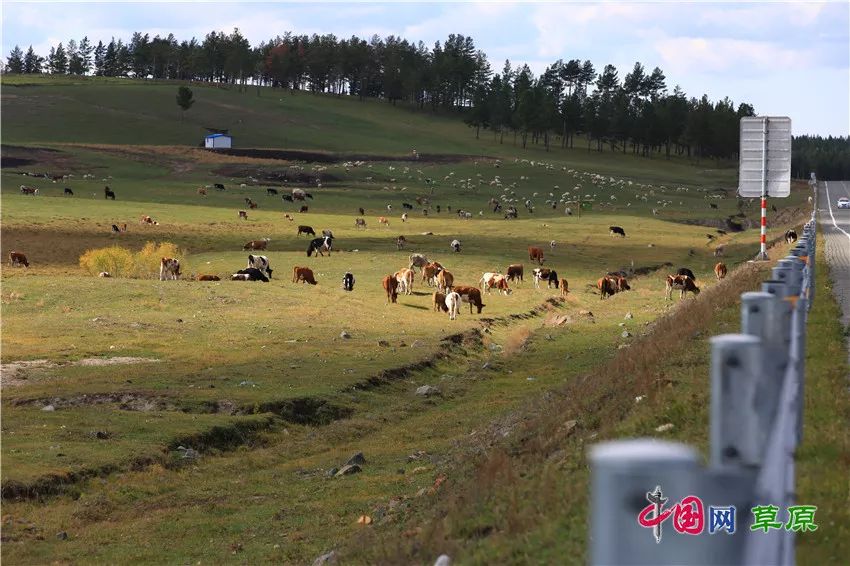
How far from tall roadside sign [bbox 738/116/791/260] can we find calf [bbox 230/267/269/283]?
845 inches

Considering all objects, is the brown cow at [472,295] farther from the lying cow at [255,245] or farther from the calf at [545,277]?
the lying cow at [255,245]

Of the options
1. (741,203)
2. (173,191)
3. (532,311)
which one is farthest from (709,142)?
(532,311)

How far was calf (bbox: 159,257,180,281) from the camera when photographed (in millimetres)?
48938

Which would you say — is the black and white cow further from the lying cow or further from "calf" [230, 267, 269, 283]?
the lying cow

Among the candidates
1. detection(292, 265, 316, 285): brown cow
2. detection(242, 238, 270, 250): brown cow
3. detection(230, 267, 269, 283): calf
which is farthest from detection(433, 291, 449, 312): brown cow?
detection(242, 238, 270, 250): brown cow

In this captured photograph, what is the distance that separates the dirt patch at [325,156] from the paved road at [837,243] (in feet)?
151

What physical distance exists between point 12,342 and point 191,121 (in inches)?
5767

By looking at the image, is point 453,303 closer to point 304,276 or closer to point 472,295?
point 472,295

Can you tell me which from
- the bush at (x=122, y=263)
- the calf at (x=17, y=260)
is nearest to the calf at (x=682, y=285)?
the bush at (x=122, y=263)

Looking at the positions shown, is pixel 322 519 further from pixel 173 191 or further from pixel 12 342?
pixel 173 191

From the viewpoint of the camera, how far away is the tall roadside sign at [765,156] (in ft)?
109

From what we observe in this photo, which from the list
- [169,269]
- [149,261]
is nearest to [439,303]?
[169,269]

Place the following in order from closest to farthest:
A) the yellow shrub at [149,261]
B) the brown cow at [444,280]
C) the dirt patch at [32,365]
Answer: the dirt patch at [32,365]
the brown cow at [444,280]
the yellow shrub at [149,261]

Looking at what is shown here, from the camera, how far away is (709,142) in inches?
7564
